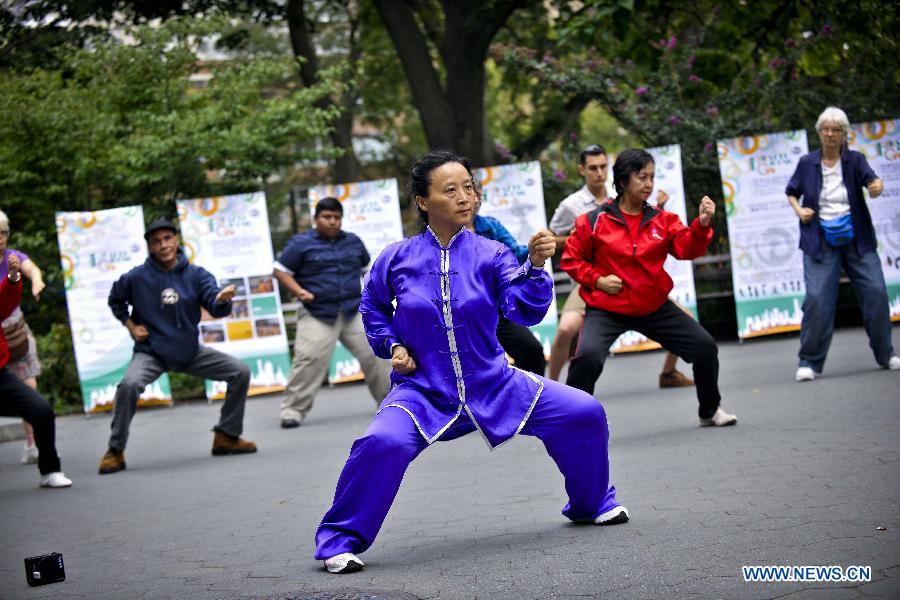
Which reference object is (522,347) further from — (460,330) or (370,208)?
(370,208)

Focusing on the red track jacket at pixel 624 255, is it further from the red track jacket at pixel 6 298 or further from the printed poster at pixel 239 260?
the printed poster at pixel 239 260

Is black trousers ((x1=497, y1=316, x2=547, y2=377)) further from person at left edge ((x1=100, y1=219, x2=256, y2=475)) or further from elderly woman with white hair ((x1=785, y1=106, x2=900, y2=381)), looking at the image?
elderly woman with white hair ((x1=785, y1=106, x2=900, y2=381))

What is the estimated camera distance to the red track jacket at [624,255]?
883 cm

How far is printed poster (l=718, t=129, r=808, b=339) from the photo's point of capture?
15375mm

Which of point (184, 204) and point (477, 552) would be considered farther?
point (184, 204)

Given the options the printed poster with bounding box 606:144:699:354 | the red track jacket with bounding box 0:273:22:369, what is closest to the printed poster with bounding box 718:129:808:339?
the printed poster with bounding box 606:144:699:354

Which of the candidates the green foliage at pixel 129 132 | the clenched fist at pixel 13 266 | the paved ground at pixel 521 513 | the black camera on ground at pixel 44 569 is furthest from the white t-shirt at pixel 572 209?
the green foliage at pixel 129 132

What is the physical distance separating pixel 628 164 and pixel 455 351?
10.6 ft

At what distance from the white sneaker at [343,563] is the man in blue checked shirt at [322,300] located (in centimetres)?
662

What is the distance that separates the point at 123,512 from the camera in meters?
8.43

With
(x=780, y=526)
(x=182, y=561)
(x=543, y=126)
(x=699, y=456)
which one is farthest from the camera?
(x=543, y=126)

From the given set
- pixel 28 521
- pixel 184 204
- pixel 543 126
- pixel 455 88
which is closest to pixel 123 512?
pixel 28 521

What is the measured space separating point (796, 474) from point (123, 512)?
421 cm

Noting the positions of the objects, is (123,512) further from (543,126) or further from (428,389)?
(543,126)
